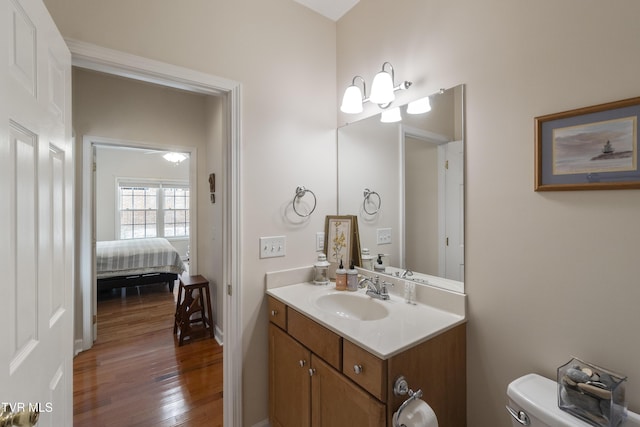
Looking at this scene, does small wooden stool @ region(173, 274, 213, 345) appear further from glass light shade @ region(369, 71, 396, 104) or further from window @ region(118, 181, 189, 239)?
window @ region(118, 181, 189, 239)

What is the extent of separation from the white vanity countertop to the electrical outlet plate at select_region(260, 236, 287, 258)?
0.75ft

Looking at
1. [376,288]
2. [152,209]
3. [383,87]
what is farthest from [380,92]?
[152,209]

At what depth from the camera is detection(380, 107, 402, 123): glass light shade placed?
5.47ft

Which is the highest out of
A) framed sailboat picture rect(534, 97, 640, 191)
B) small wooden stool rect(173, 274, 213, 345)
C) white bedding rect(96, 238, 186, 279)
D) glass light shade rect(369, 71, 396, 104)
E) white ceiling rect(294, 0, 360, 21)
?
white ceiling rect(294, 0, 360, 21)

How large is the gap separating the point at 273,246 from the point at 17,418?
4.07 ft

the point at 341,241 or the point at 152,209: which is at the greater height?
the point at 152,209

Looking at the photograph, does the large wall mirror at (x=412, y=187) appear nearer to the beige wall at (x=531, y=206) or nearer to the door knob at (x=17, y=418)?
the beige wall at (x=531, y=206)

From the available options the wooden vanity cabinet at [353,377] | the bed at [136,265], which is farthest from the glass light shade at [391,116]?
the bed at [136,265]

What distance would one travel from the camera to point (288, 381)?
60.8 inches

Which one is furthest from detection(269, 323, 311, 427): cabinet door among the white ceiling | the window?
the window

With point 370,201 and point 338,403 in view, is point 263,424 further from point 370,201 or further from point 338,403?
point 370,201

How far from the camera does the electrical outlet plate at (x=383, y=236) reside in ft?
5.86

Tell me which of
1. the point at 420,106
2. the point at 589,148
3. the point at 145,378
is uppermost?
the point at 420,106

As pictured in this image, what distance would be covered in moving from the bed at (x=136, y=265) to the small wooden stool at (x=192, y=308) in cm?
148
